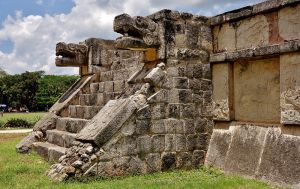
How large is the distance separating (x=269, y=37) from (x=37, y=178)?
4462 mm

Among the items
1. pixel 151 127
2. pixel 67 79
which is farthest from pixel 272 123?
pixel 67 79

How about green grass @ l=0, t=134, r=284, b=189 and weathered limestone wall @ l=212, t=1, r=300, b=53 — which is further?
weathered limestone wall @ l=212, t=1, r=300, b=53

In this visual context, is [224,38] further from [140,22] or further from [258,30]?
[140,22]

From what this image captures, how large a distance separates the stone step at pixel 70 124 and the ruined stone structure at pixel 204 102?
75cm

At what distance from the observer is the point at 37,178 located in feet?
23.0

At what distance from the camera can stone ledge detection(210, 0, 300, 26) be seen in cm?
654

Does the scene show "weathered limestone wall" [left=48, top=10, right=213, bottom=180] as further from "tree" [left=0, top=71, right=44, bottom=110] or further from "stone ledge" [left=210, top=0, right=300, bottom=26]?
"tree" [left=0, top=71, right=44, bottom=110]

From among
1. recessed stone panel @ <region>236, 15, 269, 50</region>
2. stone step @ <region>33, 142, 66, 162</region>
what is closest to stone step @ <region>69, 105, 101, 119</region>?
stone step @ <region>33, 142, 66, 162</region>

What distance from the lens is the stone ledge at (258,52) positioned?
6254 millimetres

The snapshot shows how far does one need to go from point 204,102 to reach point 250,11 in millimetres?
1840

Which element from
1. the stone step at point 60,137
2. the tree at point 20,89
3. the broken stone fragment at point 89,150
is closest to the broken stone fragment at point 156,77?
the broken stone fragment at point 89,150

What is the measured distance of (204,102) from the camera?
783cm

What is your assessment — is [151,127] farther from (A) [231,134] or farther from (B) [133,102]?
(A) [231,134]

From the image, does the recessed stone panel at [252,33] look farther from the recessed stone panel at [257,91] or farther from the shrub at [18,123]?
the shrub at [18,123]
